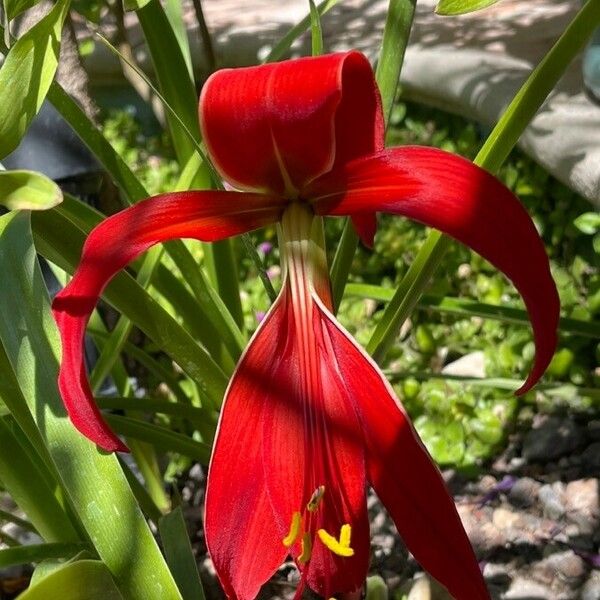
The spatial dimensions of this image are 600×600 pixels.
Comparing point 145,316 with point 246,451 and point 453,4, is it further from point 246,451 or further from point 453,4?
point 453,4

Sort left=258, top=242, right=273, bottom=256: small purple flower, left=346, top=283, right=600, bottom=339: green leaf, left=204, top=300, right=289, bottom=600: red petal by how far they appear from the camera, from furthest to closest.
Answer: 1. left=258, top=242, right=273, bottom=256: small purple flower
2. left=346, top=283, right=600, bottom=339: green leaf
3. left=204, top=300, right=289, bottom=600: red petal

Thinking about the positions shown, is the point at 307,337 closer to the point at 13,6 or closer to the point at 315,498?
the point at 315,498

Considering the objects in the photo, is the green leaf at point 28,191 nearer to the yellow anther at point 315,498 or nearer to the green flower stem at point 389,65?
the yellow anther at point 315,498

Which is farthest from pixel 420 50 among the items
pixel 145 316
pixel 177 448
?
pixel 145 316

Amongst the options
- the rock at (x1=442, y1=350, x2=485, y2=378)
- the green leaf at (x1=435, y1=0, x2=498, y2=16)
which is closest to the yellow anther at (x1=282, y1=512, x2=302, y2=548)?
the green leaf at (x1=435, y1=0, x2=498, y2=16)

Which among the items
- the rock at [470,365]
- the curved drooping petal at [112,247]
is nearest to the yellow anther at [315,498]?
the curved drooping petal at [112,247]

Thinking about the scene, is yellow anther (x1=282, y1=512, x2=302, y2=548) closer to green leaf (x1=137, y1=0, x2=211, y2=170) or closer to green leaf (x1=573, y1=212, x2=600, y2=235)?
green leaf (x1=137, y1=0, x2=211, y2=170)

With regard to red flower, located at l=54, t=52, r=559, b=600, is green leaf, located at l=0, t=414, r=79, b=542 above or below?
below
